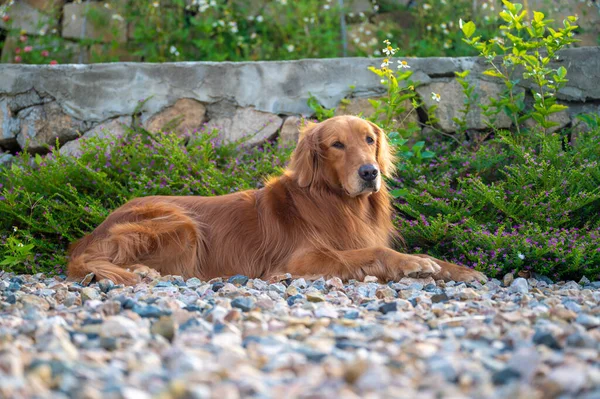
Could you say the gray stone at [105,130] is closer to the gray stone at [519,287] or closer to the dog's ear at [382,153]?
the dog's ear at [382,153]

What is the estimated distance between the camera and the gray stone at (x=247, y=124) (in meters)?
5.77

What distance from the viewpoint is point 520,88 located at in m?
5.68

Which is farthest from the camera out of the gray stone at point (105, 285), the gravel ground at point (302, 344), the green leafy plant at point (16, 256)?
the green leafy plant at point (16, 256)

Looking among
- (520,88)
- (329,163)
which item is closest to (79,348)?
(329,163)

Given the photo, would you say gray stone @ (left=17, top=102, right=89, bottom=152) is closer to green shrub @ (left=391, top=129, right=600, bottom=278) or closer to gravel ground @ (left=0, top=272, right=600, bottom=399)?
gravel ground @ (left=0, top=272, right=600, bottom=399)

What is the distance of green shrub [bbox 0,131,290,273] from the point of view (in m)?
4.89

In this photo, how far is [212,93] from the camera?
19.1 ft

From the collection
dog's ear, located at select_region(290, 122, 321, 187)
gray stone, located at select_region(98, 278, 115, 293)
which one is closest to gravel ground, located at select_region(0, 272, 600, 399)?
gray stone, located at select_region(98, 278, 115, 293)

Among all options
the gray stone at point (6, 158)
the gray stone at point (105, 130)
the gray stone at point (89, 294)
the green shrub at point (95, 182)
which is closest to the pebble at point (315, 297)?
the gray stone at point (89, 294)

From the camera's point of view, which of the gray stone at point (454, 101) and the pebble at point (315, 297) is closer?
the pebble at point (315, 297)

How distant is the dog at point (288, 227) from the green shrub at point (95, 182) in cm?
53

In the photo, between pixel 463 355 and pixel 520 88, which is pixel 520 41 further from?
pixel 463 355

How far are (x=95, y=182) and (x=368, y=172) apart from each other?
2158mm

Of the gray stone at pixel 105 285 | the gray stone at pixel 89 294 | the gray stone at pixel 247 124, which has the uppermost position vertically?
the gray stone at pixel 247 124
